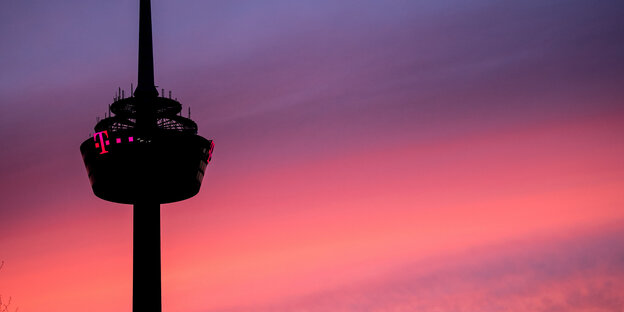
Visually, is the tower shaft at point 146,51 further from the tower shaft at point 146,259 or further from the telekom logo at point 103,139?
the tower shaft at point 146,259

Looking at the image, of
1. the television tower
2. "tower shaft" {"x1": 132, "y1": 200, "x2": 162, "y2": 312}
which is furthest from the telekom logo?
"tower shaft" {"x1": 132, "y1": 200, "x2": 162, "y2": 312}

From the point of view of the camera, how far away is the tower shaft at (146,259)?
103 meters

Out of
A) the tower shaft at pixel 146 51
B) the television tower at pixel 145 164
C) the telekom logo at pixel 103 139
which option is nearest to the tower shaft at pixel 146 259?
the television tower at pixel 145 164

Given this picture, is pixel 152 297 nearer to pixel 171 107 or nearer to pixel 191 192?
pixel 191 192

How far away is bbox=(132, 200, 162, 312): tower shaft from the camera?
4053 inches

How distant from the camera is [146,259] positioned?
104m

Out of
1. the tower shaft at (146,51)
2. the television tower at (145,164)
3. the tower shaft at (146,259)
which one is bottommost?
the tower shaft at (146,259)

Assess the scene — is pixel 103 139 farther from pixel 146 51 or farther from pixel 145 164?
pixel 146 51

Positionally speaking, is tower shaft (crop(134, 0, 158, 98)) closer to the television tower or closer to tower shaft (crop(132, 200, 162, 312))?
the television tower

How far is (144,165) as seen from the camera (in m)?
101

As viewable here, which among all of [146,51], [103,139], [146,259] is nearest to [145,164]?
[103,139]

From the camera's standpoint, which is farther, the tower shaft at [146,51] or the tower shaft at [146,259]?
the tower shaft at [146,51]

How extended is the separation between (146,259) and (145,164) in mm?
13981

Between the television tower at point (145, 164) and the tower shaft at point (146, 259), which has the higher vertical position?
the television tower at point (145, 164)
